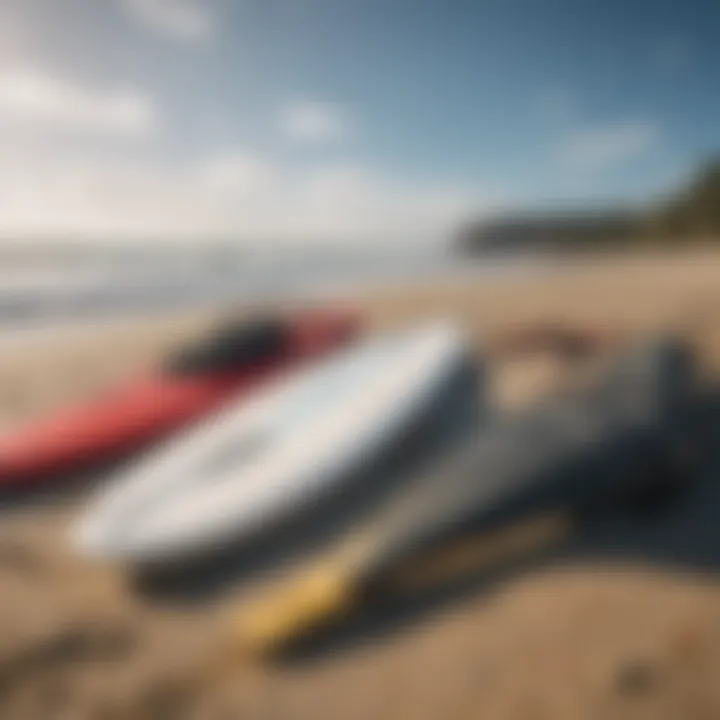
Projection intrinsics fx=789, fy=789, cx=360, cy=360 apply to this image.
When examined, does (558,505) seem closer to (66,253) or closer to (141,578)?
(141,578)

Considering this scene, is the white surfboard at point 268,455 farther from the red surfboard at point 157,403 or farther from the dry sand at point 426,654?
the red surfboard at point 157,403

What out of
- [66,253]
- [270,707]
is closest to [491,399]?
[270,707]

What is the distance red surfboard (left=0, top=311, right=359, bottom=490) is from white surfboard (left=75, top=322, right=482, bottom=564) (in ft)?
1.33

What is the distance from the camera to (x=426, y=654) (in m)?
2.04

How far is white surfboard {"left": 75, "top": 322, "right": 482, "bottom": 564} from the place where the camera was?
275 cm

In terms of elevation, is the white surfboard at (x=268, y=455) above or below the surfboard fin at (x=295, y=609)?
above

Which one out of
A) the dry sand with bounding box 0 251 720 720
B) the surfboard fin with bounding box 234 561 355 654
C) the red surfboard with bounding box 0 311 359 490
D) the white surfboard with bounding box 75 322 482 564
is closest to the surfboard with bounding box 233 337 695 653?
the surfboard fin with bounding box 234 561 355 654

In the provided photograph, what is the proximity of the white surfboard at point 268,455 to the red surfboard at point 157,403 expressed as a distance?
1.33 ft

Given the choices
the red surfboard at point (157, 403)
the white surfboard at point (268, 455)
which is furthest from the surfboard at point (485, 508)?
the red surfboard at point (157, 403)

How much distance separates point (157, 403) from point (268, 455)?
1.29 metres

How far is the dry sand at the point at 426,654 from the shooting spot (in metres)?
1.84

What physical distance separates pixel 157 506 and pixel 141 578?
350mm

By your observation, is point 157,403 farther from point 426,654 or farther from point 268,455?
point 426,654

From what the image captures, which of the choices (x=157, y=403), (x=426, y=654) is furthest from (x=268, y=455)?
(x=426, y=654)
